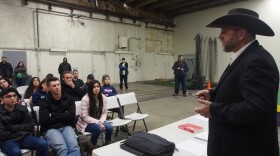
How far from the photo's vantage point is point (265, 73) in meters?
1.07

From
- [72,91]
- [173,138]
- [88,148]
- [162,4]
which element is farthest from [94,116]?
[162,4]

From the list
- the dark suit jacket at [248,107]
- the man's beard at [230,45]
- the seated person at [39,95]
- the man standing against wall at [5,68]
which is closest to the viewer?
the dark suit jacket at [248,107]

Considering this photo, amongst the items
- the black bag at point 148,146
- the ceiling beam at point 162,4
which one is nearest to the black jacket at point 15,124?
the black bag at point 148,146

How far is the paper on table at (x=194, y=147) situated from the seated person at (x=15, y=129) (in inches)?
64.6

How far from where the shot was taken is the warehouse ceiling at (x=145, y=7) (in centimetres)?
1026

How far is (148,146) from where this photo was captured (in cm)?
165

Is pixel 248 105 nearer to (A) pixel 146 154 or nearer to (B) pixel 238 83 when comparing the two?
(B) pixel 238 83

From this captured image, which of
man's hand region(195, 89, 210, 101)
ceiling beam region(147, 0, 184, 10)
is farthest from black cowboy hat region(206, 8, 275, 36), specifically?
ceiling beam region(147, 0, 184, 10)

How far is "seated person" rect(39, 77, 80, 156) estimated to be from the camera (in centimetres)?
261

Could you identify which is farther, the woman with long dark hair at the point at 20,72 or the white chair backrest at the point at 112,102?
the woman with long dark hair at the point at 20,72

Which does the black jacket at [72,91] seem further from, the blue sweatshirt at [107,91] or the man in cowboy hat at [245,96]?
the man in cowboy hat at [245,96]

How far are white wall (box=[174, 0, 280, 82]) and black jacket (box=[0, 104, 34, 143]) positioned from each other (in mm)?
11610

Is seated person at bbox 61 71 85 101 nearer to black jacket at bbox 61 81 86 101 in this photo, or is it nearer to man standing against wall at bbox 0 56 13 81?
black jacket at bbox 61 81 86 101

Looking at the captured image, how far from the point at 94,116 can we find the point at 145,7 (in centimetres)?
1092
